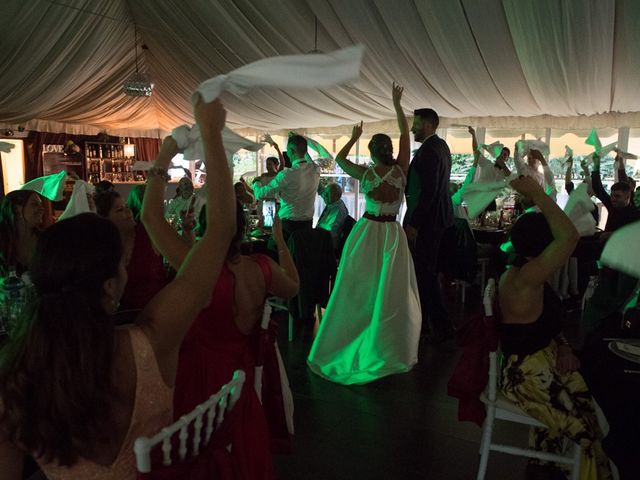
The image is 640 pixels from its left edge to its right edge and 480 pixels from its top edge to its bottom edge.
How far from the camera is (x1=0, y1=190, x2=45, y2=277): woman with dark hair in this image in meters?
2.66

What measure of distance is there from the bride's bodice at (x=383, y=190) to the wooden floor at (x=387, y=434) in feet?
4.06

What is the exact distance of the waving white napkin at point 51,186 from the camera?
2.81 meters

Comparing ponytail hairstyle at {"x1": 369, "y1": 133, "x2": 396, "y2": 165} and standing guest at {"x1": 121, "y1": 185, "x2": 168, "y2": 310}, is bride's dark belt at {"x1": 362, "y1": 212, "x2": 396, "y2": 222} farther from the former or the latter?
standing guest at {"x1": 121, "y1": 185, "x2": 168, "y2": 310}

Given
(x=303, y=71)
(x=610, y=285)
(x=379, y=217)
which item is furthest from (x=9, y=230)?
(x=610, y=285)

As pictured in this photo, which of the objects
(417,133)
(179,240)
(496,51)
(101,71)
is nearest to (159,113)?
(101,71)

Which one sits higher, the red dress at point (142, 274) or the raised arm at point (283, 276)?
the raised arm at point (283, 276)

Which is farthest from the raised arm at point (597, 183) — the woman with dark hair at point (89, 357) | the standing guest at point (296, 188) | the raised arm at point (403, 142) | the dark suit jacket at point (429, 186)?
the woman with dark hair at point (89, 357)

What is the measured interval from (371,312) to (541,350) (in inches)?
60.3

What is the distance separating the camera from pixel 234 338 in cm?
174

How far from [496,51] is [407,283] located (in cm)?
422

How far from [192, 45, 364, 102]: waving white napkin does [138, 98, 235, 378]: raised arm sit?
11cm

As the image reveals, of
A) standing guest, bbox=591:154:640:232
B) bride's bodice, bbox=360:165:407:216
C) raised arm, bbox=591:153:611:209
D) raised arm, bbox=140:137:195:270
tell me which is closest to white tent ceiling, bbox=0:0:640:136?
raised arm, bbox=591:153:611:209

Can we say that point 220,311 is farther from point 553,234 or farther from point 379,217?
point 379,217

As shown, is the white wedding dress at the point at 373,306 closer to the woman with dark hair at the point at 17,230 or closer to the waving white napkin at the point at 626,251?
the waving white napkin at the point at 626,251
